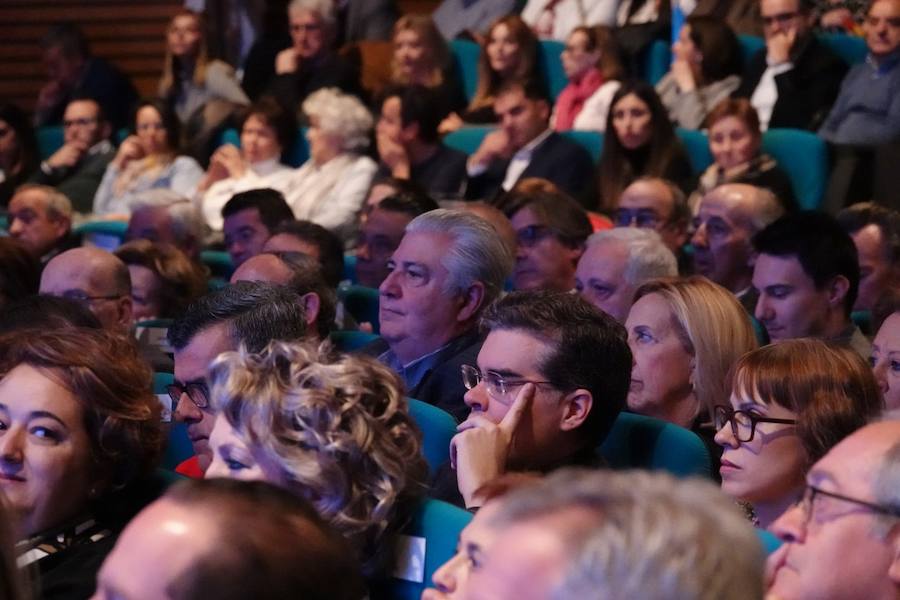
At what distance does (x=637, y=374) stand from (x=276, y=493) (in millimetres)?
1752

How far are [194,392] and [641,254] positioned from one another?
1514mm

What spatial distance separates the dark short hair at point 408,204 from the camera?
471 cm

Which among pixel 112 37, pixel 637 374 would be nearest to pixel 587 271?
pixel 637 374

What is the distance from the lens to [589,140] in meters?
6.06

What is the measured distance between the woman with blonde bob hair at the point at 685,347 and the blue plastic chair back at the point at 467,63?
164 inches

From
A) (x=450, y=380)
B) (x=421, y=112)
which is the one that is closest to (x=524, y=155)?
(x=421, y=112)

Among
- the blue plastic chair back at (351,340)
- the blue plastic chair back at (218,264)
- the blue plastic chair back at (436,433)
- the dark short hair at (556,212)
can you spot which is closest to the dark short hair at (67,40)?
the blue plastic chair back at (218,264)

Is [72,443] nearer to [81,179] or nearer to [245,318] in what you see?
[245,318]

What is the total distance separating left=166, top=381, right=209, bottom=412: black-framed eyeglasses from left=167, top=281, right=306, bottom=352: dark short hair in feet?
0.29

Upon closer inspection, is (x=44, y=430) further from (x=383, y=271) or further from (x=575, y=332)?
(x=383, y=271)

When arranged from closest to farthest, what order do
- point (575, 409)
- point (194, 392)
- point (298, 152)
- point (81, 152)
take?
point (575, 409)
point (194, 392)
point (298, 152)
point (81, 152)

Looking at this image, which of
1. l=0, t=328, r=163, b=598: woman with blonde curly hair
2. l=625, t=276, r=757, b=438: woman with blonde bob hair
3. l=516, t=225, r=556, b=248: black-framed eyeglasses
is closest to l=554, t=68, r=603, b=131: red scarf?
l=516, t=225, r=556, b=248: black-framed eyeglasses

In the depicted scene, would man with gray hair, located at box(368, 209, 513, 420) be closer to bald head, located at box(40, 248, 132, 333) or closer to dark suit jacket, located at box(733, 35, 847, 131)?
bald head, located at box(40, 248, 132, 333)

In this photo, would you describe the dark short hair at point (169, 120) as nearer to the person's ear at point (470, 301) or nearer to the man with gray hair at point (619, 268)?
the man with gray hair at point (619, 268)
